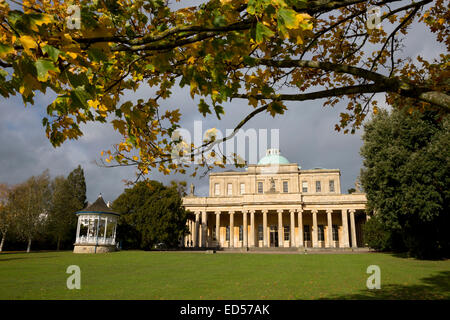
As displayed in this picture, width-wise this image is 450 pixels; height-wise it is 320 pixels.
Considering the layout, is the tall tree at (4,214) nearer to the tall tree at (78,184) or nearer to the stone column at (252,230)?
the tall tree at (78,184)

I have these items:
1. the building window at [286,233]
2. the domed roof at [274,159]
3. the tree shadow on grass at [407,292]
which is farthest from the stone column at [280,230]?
the tree shadow on grass at [407,292]

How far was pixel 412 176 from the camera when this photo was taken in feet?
67.5

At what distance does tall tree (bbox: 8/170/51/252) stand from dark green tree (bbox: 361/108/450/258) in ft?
137

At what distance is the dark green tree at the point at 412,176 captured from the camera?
19.9 metres

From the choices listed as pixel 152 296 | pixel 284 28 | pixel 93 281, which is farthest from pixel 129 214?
pixel 284 28

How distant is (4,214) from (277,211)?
39949 millimetres

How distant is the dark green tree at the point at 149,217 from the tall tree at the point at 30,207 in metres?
10.5

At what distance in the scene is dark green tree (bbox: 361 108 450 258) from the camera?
19.9 metres

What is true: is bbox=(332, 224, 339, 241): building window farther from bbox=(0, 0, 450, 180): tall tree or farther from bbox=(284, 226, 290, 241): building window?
bbox=(0, 0, 450, 180): tall tree

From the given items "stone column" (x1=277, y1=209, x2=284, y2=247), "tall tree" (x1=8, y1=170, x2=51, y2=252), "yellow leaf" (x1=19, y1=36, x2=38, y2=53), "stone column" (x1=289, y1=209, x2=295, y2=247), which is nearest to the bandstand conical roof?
"tall tree" (x1=8, y1=170, x2=51, y2=252)

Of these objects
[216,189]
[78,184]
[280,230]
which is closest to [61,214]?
[78,184]

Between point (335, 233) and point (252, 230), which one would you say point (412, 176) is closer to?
point (252, 230)

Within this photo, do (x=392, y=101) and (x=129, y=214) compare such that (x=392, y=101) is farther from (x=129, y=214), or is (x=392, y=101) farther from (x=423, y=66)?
(x=129, y=214)

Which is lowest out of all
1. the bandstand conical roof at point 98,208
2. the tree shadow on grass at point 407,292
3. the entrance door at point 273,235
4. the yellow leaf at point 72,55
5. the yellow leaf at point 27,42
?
the tree shadow on grass at point 407,292
